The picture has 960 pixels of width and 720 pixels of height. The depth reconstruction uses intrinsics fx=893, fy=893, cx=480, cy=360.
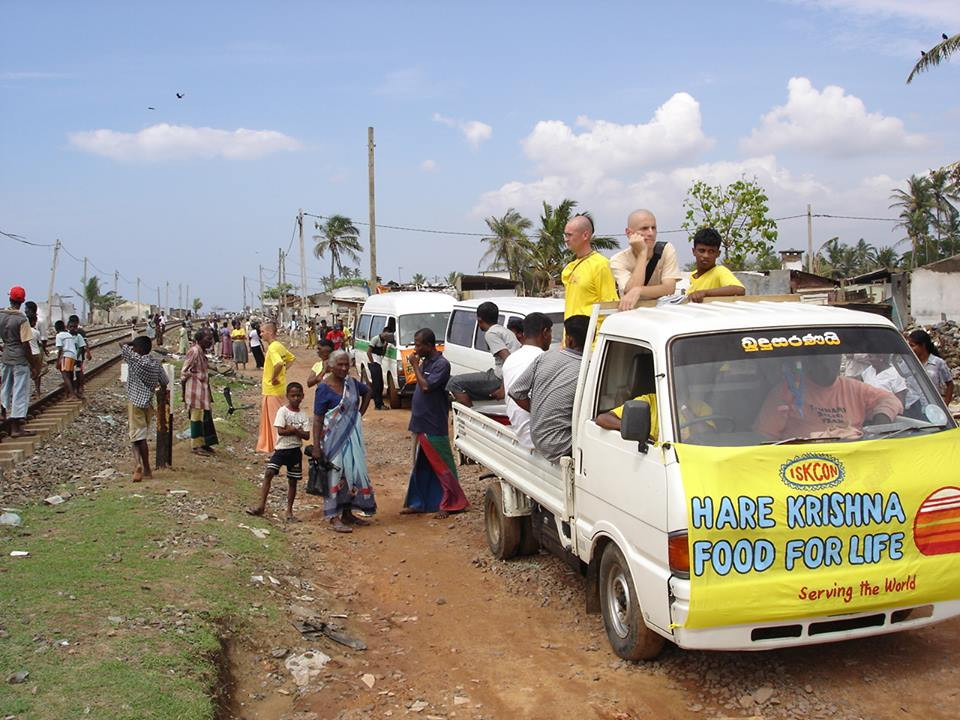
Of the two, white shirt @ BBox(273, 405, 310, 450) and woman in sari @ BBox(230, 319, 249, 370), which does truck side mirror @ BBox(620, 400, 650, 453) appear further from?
woman in sari @ BBox(230, 319, 249, 370)

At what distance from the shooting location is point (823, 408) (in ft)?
15.3

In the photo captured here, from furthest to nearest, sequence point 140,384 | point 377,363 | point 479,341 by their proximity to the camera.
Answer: point 377,363 → point 479,341 → point 140,384

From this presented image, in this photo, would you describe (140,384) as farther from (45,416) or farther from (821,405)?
(821,405)

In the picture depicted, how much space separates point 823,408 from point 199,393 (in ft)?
28.0

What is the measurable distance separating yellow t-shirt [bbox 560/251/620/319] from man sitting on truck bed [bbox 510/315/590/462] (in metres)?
0.55

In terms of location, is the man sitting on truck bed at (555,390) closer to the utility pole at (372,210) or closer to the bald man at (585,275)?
the bald man at (585,275)

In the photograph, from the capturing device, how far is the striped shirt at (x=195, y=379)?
1120cm

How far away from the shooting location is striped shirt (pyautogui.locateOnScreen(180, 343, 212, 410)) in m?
11.2

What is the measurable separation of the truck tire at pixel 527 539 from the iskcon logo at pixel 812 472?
10.7ft

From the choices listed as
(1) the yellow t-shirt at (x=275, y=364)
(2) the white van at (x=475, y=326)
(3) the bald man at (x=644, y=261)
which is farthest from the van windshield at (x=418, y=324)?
(3) the bald man at (x=644, y=261)

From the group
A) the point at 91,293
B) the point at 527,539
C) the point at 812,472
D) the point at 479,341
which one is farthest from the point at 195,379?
the point at 91,293

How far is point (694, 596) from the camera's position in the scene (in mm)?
4066

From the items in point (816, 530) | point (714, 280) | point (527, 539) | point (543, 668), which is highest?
point (714, 280)

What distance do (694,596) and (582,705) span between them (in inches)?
38.3
